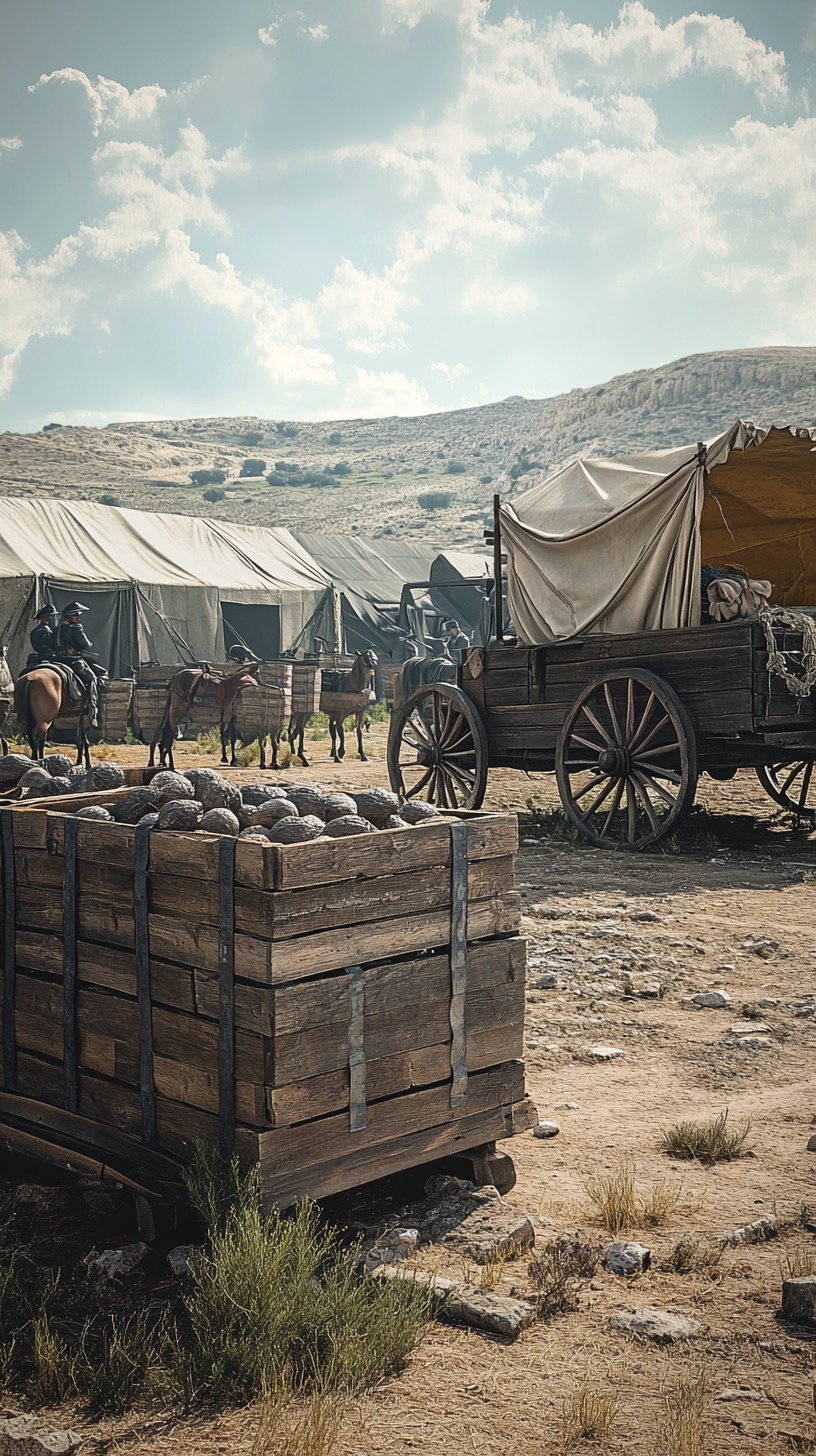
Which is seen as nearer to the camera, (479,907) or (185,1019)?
(185,1019)

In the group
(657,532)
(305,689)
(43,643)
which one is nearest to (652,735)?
(657,532)

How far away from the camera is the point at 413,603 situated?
29609mm

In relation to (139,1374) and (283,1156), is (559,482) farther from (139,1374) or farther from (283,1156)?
(139,1374)

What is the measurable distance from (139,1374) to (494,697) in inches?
299

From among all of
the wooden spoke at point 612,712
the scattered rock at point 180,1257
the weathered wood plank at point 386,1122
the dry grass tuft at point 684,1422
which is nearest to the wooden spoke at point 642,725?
the wooden spoke at point 612,712

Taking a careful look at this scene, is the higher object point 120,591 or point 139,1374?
point 120,591

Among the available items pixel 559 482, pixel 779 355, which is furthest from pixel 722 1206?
pixel 779 355

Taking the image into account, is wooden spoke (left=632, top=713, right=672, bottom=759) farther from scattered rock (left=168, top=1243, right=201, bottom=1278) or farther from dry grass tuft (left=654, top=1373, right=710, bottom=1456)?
dry grass tuft (left=654, top=1373, right=710, bottom=1456)

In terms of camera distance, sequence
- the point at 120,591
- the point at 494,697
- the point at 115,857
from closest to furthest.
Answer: the point at 115,857, the point at 494,697, the point at 120,591

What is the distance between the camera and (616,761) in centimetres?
861

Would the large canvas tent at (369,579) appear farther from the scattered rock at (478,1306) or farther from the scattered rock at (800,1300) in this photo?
the scattered rock at (800,1300)

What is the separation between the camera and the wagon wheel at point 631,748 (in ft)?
26.7

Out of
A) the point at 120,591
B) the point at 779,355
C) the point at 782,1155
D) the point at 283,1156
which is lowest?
the point at 782,1155

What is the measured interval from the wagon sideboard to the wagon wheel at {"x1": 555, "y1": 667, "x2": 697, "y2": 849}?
0.18 m
